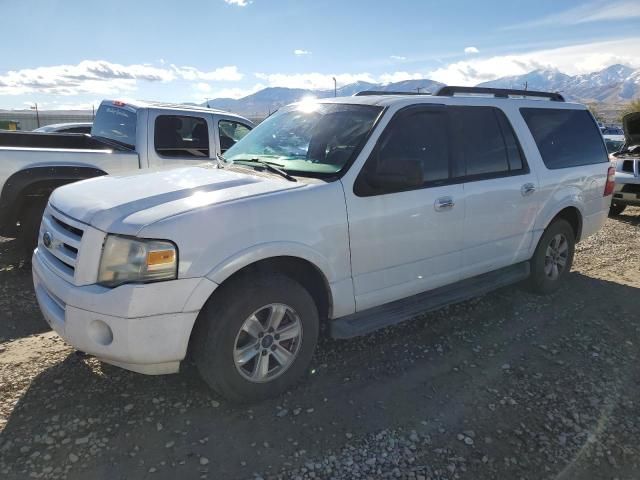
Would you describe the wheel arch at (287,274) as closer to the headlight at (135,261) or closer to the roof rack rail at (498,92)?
the headlight at (135,261)

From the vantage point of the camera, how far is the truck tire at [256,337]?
2.82 metres

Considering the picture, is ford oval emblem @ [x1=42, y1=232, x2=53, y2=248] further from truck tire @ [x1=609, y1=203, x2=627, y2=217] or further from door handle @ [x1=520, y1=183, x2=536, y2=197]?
truck tire @ [x1=609, y1=203, x2=627, y2=217]

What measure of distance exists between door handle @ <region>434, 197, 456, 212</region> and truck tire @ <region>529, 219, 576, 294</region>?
5.47 ft

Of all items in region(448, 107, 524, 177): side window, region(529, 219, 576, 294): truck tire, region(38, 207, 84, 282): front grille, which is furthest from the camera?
region(529, 219, 576, 294): truck tire

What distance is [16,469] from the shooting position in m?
2.50

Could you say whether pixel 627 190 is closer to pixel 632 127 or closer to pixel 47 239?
pixel 632 127

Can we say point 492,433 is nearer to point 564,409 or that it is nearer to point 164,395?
point 564,409

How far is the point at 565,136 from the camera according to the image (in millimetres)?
5125

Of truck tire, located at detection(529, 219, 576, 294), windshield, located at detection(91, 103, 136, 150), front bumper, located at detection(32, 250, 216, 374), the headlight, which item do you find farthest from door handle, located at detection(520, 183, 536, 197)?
windshield, located at detection(91, 103, 136, 150)

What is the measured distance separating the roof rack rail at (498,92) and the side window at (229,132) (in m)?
3.59

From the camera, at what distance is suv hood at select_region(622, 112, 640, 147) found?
368 inches

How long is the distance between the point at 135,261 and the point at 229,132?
4990 mm

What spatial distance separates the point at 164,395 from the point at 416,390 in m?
1.67

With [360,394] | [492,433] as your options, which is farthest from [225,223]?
[492,433]
